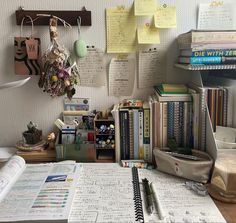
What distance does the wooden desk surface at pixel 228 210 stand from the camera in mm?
769

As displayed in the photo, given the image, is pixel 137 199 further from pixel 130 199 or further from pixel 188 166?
pixel 188 166

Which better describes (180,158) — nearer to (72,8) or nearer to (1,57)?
(72,8)

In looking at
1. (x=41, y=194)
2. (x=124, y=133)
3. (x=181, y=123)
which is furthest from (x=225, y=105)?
(x=41, y=194)

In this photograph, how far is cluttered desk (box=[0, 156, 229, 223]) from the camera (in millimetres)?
765

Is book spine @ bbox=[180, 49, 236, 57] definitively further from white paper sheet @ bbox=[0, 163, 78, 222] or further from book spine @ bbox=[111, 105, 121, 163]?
→ white paper sheet @ bbox=[0, 163, 78, 222]

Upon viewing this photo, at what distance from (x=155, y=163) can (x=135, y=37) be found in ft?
1.72

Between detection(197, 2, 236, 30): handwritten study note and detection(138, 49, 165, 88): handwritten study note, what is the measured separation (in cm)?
21

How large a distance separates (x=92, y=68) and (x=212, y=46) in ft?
1.63

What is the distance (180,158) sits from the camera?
39.8 inches

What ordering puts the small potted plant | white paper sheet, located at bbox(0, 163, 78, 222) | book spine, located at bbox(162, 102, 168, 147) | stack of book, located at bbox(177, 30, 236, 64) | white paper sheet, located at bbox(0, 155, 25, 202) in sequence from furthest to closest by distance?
1. the small potted plant
2. book spine, located at bbox(162, 102, 168, 147)
3. stack of book, located at bbox(177, 30, 236, 64)
4. white paper sheet, located at bbox(0, 155, 25, 202)
5. white paper sheet, located at bbox(0, 163, 78, 222)

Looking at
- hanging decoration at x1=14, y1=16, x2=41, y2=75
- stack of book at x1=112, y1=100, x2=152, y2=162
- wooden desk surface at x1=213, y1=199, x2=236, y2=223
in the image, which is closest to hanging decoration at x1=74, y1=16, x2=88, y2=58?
hanging decoration at x1=14, y1=16, x2=41, y2=75

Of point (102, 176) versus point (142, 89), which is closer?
point (102, 176)

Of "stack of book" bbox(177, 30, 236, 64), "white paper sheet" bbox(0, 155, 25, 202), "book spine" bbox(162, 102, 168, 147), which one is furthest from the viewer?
"book spine" bbox(162, 102, 168, 147)

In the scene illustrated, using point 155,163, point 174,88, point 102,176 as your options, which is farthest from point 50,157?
point 174,88
